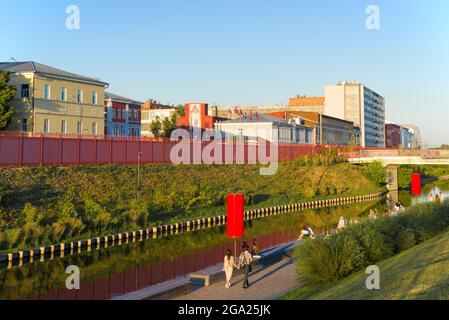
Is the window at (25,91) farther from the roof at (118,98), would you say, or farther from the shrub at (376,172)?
the shrub at (376,172)

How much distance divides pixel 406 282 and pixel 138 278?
50.9ft

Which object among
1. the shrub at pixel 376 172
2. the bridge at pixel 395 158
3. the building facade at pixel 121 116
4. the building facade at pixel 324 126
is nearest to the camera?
the bridge at pixel 395 158

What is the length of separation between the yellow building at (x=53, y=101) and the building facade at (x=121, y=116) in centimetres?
1460

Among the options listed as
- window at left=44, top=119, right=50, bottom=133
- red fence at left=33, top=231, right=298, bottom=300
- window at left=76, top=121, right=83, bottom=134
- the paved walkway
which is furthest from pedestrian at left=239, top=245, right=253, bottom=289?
window at left=76, top=121, right=83, bottom=134

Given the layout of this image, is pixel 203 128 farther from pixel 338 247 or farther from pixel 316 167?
pixel 338 247

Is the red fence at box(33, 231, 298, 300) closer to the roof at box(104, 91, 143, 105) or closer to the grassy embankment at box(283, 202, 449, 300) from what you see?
the grassy embankment at box(283, 202, 449, 300)

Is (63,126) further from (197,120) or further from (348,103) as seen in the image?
(348,103)

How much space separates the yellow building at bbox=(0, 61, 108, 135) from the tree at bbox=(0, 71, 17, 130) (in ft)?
7.86

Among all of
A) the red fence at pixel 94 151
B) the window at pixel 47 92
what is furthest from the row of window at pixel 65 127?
the red fence at pixel 94 151

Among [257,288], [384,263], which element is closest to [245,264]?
[257,288]

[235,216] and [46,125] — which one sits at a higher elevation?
[46,125]

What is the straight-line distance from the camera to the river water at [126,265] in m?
24.7

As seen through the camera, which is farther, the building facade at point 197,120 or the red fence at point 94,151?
the building facade at point 197,120

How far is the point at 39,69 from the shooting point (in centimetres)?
6131
